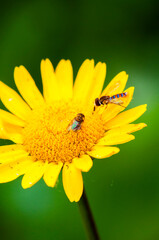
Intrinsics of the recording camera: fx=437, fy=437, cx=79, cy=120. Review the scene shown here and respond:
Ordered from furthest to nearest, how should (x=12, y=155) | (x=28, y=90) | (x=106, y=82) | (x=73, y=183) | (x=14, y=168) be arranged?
(x=106, y=82)
(x=28, y=90)
(x=12, y=155)
(x=14, y=168)
(x=73, y=183)

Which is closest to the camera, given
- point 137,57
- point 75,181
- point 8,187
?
point 75,181

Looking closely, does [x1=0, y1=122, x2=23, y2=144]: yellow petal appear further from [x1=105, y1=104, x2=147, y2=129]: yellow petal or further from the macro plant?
[x1=105, y1=104, x2=147, y2=129]: yellow petal

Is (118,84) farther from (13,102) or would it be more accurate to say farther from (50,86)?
(13,102)

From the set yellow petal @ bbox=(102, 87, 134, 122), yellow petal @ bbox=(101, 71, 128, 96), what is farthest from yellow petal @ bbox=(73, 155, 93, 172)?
yellow petal @ bbox=(101, 71, 128, 96)

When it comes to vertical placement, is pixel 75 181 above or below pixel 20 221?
above

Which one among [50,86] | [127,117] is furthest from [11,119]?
[127,117]

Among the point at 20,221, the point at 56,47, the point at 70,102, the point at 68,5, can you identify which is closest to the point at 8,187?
the point at 20,221

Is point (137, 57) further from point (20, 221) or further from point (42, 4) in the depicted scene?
point (20, 221)
